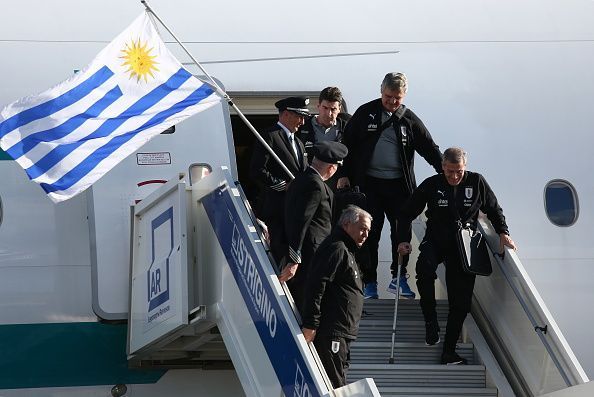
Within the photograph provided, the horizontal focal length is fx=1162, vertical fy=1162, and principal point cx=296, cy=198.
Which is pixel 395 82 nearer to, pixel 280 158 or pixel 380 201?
pixel 380 201

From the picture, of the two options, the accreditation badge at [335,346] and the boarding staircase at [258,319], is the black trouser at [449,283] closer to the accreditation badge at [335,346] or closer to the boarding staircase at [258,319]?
the boarding staircase at [258,319]

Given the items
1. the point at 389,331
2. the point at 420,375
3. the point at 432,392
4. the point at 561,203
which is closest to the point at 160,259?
the point at 389,331

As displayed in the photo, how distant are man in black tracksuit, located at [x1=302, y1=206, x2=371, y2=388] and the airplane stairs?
0.99m

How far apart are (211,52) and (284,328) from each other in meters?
3.09

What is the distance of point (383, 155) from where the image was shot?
8.66 m

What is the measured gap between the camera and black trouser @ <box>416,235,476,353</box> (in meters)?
7.87

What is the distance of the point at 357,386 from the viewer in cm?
624

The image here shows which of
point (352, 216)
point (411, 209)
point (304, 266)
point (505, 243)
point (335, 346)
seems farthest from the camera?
point (411, 209)

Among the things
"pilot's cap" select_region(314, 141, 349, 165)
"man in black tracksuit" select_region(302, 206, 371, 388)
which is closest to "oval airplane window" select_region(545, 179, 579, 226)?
"pilot's cap" select_region(314, 141, 349, 165)

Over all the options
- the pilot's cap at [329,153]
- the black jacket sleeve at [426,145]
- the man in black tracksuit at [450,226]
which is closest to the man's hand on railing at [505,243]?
the man in black tracksuit at [450,226]

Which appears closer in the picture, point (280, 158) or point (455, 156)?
point (455, 156)

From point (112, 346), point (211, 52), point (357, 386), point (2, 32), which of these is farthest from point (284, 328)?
point (2, 32)

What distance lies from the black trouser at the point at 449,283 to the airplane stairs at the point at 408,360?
0.65 feet

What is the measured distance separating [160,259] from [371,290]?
5.40 ft
